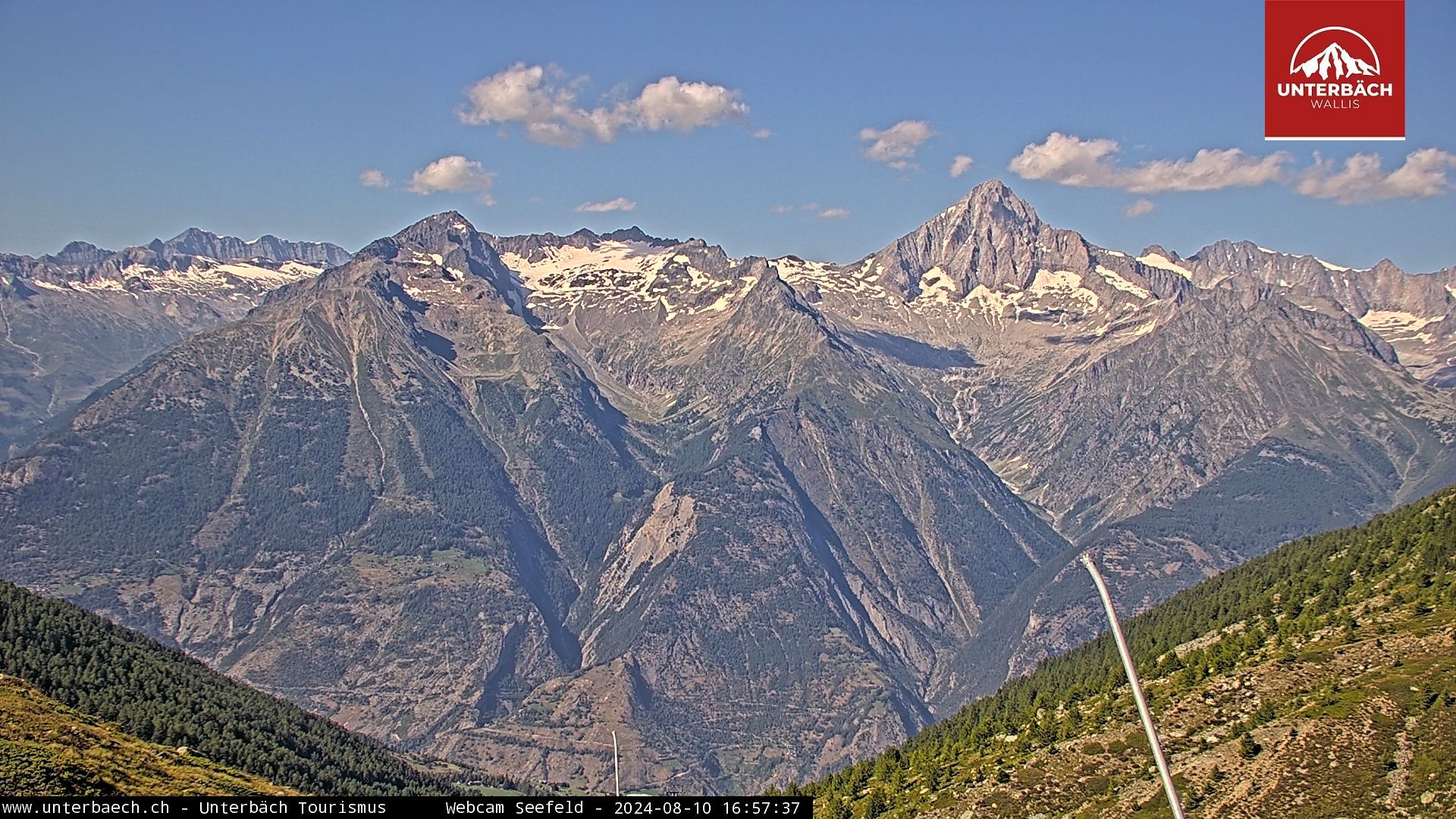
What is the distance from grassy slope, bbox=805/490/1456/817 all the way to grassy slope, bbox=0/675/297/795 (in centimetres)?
8075

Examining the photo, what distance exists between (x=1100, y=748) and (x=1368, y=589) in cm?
5483

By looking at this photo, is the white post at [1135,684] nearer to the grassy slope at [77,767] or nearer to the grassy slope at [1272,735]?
the grassy slope at [1272,735]

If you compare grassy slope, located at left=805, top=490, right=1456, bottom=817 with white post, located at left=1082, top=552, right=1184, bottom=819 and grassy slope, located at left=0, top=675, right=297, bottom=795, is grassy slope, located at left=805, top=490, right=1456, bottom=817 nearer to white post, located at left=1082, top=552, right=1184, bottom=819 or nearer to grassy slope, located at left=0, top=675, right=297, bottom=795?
white post, located at left=1082, top=552, right=1184, bottom=819

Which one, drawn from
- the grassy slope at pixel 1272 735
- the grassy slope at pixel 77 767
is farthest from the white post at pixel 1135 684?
the grassy slope at pixel 77 767

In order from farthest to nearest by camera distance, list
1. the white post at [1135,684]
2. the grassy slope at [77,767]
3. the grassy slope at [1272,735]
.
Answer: the grassy slope at [77,767] → the grassy slope at [1272,735] → the white post at [1135,684]

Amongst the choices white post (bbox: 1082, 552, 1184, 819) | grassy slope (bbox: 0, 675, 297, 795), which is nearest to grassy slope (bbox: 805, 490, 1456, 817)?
white post (bbox: 1082, 552, 1184, 819)

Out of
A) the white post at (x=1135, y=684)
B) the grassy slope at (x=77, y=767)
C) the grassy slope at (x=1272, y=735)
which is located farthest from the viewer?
the grassy slope at (x=77, y=767)

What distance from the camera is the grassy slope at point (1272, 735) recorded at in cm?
13188

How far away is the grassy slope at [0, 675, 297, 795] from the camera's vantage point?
151 m

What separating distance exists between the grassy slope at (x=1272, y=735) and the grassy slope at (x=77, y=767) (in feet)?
265

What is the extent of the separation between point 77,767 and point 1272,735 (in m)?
130

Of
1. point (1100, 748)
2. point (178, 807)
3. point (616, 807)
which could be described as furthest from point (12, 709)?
point (1100, 748)

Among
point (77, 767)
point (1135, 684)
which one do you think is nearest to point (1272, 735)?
point (1135, 684)

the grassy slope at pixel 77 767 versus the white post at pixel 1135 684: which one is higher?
the white post at pixel 1135 684
